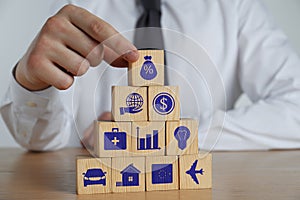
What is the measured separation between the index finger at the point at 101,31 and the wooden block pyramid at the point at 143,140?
19mm

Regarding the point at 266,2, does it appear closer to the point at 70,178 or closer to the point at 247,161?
the point at 247,161

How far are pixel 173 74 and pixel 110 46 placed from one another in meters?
0.11

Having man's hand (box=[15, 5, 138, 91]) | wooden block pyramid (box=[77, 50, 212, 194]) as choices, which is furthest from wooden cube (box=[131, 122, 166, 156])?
man's hand (box=[15, 5, 138, 91])

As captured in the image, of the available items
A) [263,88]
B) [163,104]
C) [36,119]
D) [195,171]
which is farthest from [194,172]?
[263,88]

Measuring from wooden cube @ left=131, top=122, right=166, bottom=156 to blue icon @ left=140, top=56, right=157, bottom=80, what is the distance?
0.22 ft

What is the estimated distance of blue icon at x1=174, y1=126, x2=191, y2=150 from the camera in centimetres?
71

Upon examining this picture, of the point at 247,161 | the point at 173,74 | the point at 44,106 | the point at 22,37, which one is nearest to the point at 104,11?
the point at 44,106

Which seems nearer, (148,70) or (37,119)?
(148,70)

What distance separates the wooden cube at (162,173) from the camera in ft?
2.31

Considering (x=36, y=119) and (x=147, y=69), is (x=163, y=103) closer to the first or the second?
(x=147, y=69)

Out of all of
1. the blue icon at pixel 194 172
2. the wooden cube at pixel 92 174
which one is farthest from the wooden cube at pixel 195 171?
the wooden cube at pixel 92 174

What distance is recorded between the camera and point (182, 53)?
0.82m

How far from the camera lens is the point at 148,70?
2.32 ft

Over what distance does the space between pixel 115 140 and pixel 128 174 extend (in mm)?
53
